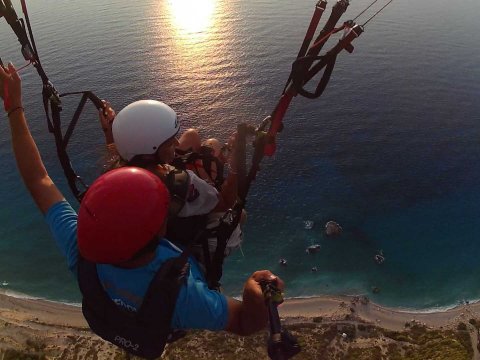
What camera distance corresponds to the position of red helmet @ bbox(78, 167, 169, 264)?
3404mm

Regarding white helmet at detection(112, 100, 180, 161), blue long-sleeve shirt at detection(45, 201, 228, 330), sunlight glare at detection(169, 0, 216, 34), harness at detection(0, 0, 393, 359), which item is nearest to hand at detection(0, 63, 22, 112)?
white helmet at detection(112, 100, 180, 161)

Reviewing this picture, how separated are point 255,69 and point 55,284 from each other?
4470cm

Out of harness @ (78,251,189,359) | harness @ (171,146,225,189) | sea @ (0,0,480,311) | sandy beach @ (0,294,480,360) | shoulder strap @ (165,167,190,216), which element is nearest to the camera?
harness @ (78,251,189,359)

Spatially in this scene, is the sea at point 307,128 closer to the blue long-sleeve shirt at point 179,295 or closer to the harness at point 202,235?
the harness at point 202,235

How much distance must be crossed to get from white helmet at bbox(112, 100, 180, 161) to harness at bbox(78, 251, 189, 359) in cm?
203

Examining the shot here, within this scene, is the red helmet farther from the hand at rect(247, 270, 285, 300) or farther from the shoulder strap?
the shoulder strap

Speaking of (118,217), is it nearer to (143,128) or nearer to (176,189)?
(176,189)

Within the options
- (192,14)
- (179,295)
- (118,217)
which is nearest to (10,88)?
(118,217)

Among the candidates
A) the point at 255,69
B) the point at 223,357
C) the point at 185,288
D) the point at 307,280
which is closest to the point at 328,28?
the point at 185,288

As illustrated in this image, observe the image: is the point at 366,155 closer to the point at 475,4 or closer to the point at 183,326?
the point at 183,326

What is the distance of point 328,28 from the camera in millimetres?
5266

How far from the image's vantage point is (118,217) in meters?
3.40

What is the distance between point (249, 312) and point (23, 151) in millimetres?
3055

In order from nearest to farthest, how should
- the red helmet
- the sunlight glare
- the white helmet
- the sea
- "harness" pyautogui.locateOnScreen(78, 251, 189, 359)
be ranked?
the red helmet < "harness" pyautogui.locateOnScreen(78, 251, 189, 359) < the white helmet < the sea < the sunlight glare
